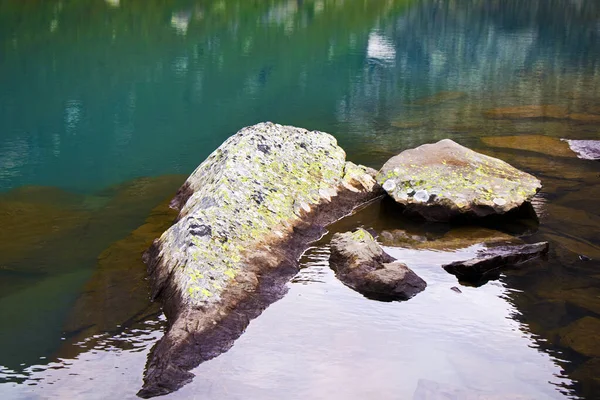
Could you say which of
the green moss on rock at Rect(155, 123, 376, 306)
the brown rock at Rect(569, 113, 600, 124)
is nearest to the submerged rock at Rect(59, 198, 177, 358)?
the green moss on rock at Rect(155, 123, 376, 306)

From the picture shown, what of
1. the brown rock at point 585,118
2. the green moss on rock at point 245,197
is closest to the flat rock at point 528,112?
the brown rock at point 585,118

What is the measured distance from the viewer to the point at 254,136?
1577 centimetres

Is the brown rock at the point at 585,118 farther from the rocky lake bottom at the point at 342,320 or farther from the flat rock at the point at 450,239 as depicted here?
the flat rock at the point at 450,239

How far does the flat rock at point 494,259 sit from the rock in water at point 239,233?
2.95 meters

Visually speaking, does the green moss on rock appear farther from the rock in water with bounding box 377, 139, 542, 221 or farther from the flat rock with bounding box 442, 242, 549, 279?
the flat rock with bounding box 442, 242, 549, 279

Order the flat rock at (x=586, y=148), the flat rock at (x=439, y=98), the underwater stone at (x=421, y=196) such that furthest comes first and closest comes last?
the flat rock at (x=439, y=98) → the flat rock at (x=586, y=148) → the underwater stone at (x=421, y=196)

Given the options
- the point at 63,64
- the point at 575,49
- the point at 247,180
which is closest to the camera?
the point at 247,180

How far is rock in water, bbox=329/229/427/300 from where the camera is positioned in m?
11.4

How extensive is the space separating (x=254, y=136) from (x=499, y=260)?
6.29 metres

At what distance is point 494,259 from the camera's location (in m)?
12.3

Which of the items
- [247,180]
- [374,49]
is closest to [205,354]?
[247,180]

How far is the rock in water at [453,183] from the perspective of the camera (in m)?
14.5

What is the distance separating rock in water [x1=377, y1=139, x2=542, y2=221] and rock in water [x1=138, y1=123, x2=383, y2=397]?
107 cm

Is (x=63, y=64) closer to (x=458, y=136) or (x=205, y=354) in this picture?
(x=458, y=136)
